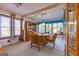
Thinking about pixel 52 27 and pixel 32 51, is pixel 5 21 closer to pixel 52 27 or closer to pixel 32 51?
pixel 32 51

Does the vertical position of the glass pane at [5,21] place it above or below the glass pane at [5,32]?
above

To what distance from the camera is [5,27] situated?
7012 mm

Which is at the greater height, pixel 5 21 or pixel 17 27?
pixel 5 21

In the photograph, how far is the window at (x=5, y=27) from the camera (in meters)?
6.54

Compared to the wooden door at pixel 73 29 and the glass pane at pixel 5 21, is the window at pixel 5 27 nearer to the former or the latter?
the glass pane at pixel 5 21

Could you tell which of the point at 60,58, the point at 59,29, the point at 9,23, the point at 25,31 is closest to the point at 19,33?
the point at 25,31

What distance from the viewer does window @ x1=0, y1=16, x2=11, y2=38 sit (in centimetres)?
654

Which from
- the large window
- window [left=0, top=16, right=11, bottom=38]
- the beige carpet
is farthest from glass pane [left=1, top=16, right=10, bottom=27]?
the large window

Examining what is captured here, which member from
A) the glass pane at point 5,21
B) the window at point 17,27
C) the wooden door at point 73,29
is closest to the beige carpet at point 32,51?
the glass pane at point 5,21

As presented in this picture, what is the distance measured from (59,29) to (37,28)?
3470mm

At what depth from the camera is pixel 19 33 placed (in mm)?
9008

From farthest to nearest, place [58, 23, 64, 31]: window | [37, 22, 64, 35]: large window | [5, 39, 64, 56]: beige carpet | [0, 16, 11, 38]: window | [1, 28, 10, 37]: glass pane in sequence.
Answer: [37, 22, 64, 35]: large window → [58, 23, 64, 31]: window → [1, 28, 10, 37]: glass pane → [0, 16, 11, 38]: window → [5, 39, 64, 56]: beige carpet

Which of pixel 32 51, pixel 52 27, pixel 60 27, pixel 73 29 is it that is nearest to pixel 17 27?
pixel 32 51

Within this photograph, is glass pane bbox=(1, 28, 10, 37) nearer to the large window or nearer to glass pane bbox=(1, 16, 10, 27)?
glass pane bbox=(1, 16, 10, 27)
